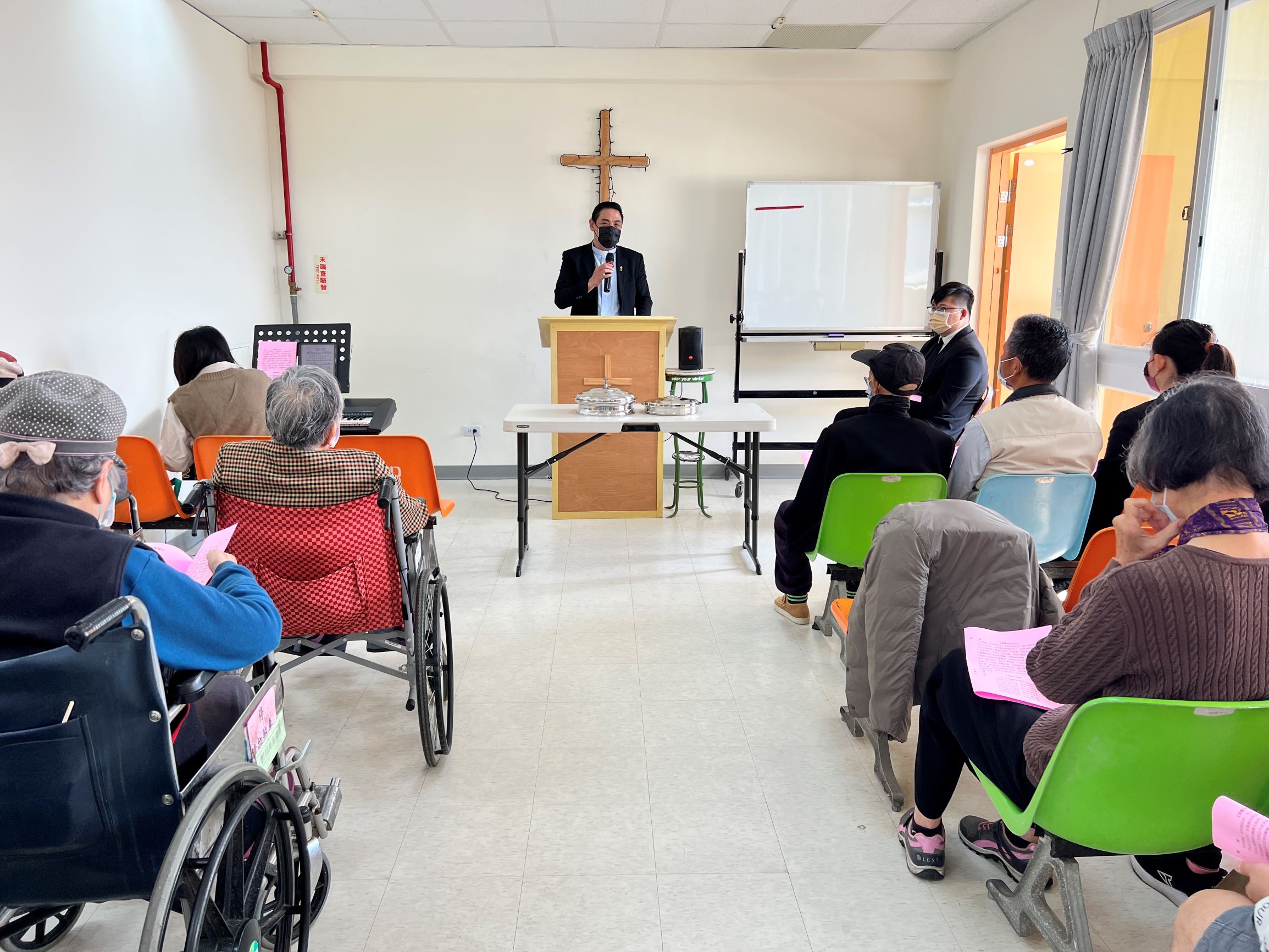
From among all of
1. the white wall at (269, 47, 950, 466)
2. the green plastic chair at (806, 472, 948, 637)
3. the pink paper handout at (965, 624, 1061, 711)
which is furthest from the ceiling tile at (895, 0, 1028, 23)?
the pink paper handout at (965, 624, 1061, 711)

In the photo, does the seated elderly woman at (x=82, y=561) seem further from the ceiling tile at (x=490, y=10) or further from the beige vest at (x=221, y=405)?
the ceiling tile at (x=490, y=10)

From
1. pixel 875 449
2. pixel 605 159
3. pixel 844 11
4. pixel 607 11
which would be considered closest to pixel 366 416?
pixel 605 159

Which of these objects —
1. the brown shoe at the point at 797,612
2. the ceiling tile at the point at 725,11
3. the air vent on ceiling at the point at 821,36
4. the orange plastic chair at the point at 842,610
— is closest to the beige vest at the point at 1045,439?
the orange plastic chair at the point at 842,610

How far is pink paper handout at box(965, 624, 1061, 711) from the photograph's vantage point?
5.25 feet

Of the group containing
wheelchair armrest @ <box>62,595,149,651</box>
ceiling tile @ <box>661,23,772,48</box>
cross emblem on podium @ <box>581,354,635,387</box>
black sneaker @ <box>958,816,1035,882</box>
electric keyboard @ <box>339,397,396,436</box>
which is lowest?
black sneaker @ <box>958,816,1035,882</box>

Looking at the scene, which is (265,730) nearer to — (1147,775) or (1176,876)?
(1147,775)

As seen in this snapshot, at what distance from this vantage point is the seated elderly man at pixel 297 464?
6.88ft

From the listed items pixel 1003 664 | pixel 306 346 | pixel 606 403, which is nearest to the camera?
pixel 1003 664

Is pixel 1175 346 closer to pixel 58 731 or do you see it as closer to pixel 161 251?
pixel 58 731

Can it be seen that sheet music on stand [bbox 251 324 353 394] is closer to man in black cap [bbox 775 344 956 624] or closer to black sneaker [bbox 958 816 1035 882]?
man in black cap [bbox 775 344 956 624]

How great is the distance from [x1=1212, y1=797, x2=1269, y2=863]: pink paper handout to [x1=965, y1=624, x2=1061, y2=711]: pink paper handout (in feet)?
1.29

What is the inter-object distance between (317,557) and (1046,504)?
6.82 ft

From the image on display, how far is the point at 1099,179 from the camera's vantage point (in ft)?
12.8

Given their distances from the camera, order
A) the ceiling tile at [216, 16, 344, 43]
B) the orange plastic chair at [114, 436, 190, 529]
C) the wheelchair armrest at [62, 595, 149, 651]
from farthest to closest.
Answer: the ceiling tile at [216, 16, 344, 43] → the orange plastic chair at [114, 436, 190, 529] → the wheelchair armrest at [62, 595, 149, 651]
